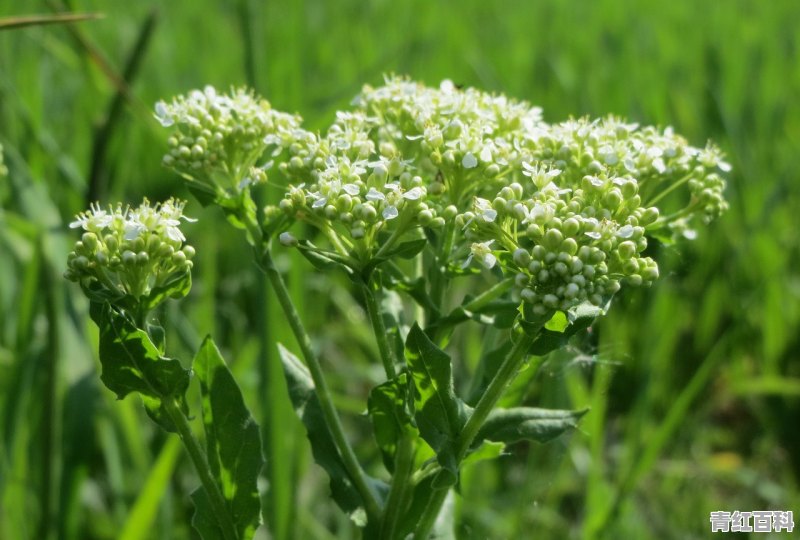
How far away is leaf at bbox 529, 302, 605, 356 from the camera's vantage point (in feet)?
6.29

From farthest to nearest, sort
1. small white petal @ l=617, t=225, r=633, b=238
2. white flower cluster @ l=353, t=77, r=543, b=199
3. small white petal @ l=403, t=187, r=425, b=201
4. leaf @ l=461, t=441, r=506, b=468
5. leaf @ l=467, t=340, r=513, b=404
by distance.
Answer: leaf @ l=467, t=340, r=513, b=404, white flower cluster @ l=353, t=77, r=543, b=199, leaf @ l=461, t=441, r=506, b=468, small white petal @ l=403, t=187, r=425, b=201, small white petal @ l=617, t=225, r=633, b=238

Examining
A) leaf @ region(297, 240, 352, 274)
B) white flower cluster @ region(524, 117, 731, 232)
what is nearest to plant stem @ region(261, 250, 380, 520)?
leaf @ region(297, 240, 352, 274)

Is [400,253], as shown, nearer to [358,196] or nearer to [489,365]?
[358,196]

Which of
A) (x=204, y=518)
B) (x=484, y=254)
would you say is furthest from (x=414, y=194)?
(x=204, y=518)

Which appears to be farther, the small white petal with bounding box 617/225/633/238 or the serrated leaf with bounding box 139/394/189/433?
the serrated leaf with bounding box 139/394/189/433

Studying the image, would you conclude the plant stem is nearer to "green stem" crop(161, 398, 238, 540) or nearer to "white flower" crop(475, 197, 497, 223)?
"green stem" crop(161, 398, 238, 540)

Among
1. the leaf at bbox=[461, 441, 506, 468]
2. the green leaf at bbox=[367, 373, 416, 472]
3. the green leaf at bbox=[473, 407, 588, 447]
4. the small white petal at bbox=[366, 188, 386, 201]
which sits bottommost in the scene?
the leaf at bbox=[461, 441, 506, 468]

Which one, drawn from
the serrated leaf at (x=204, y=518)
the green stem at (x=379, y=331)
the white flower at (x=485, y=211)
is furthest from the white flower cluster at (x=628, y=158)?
the serrated leaf at (x=204, y=518)

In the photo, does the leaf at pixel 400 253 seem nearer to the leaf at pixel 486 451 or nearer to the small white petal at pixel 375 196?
the small white petal at pixel 375 196

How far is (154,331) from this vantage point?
210 centimetres

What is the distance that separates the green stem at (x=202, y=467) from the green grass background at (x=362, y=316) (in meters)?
0.82

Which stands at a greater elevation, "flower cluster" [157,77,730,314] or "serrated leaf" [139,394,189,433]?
"flower cluster" [157,77,730,314]

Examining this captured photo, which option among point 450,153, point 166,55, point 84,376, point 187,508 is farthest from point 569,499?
point 166,55

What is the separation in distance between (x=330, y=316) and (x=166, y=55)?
3067 mm
